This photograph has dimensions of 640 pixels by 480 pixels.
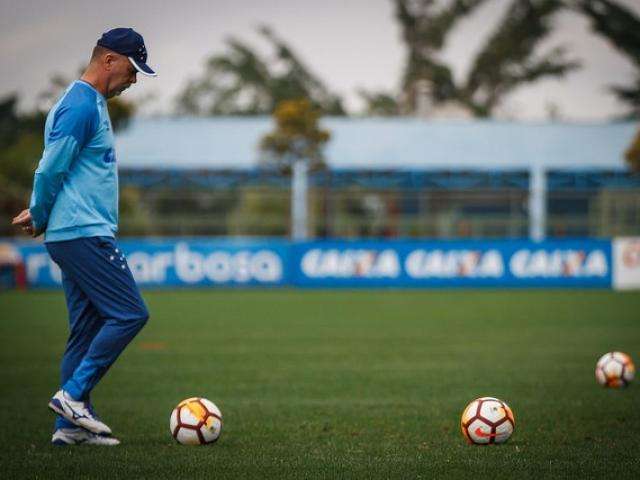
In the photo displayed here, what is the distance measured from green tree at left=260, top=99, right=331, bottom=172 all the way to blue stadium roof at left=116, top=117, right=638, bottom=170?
11.8ft

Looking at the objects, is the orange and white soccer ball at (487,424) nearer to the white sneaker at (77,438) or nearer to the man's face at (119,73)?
the white sneaker at (77,438)

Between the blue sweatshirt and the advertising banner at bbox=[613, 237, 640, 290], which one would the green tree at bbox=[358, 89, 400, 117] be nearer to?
the advertising banner at bbox=[613, 237, 640, 290]

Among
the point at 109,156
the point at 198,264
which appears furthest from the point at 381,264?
the point at 109,156

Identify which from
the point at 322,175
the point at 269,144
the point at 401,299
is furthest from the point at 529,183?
the point at 401,299

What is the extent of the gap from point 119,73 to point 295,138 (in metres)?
33.7

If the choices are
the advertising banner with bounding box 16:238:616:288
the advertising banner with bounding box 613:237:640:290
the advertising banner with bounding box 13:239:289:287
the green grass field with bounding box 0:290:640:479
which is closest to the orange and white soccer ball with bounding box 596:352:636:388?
the green grass field with bounding box 0:290:640:479

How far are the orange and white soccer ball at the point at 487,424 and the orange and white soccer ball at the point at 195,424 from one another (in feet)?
5.39

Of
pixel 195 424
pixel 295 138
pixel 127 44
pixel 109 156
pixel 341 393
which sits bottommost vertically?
pixel 341 393

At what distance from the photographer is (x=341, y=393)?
31.3 ft

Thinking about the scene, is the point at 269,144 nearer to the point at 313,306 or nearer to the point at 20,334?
→ the point at 313,306

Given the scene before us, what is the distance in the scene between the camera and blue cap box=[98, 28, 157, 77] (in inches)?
252

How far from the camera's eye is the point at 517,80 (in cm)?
5197

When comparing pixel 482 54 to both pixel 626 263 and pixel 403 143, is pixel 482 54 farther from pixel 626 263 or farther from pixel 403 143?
pixel 626 263

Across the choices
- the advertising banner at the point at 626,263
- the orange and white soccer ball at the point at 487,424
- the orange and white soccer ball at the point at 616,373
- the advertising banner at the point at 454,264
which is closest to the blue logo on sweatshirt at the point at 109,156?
the orange and white soccer ball at the point at 487,424
